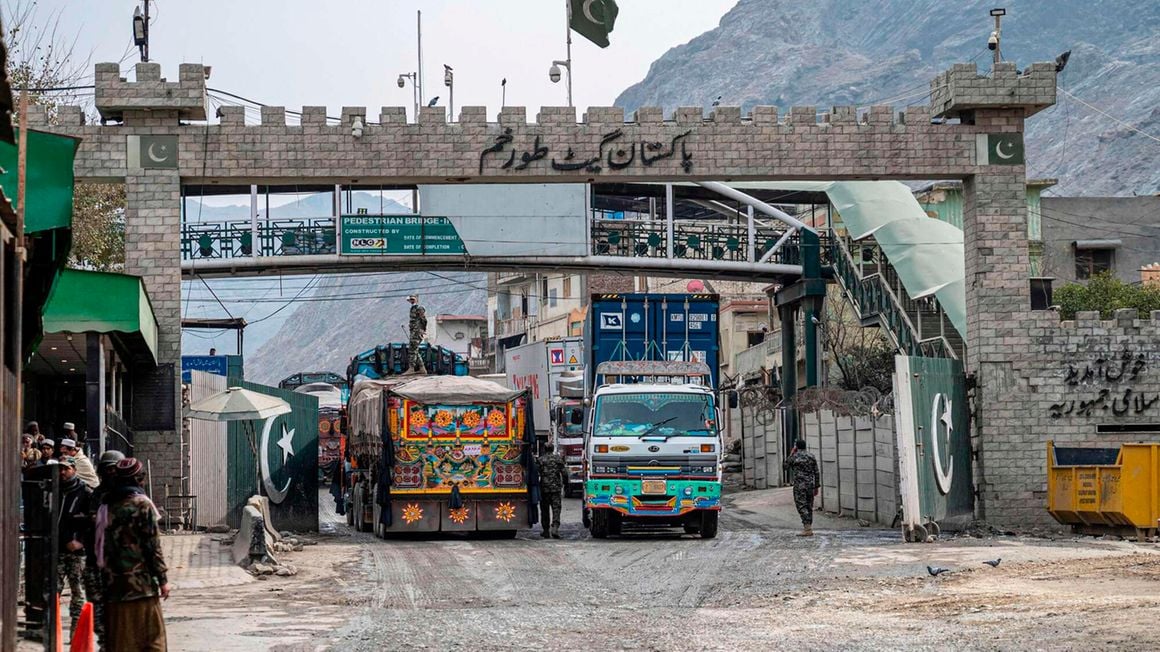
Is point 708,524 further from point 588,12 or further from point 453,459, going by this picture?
point 588,12

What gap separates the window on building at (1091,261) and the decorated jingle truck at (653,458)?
35294mm

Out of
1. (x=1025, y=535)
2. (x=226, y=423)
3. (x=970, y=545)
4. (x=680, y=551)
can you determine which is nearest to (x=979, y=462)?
(x=1025, y=535)

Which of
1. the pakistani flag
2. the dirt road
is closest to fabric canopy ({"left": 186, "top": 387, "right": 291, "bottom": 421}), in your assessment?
the dirt road

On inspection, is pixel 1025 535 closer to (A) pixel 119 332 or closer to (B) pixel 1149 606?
(B) pixel 1149 606

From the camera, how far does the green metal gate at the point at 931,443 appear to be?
23.3m

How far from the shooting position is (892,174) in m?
27.6

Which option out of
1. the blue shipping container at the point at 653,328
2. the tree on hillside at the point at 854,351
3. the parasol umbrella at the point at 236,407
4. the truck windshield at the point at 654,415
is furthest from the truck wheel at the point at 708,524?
the tree on hillside at the point at 854,351

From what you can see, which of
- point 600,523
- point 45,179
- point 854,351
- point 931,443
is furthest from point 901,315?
point 45,179

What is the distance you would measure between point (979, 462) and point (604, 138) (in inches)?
345

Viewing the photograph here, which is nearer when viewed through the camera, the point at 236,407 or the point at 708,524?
the point at 236,407

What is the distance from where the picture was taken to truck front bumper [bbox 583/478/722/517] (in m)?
24.0

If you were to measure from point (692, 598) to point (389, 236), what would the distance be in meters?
30.5

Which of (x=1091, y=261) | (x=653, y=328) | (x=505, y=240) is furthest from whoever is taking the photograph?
(x=1091, y=261)

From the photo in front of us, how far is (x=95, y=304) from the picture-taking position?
64.0ft
